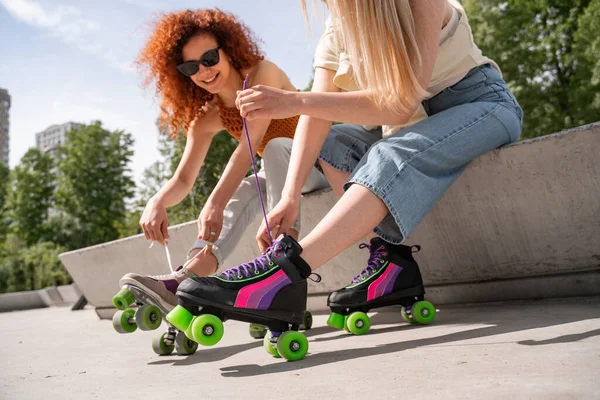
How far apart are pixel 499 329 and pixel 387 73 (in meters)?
1.03

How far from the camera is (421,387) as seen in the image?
1.39 meters

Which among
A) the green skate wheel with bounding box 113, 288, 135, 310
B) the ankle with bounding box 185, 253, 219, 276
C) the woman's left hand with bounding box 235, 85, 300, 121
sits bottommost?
the green skate wheel with bounding box 113, 288, 135, 310

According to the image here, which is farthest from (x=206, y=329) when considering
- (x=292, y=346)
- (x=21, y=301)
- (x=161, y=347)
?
(x=21, y=301)

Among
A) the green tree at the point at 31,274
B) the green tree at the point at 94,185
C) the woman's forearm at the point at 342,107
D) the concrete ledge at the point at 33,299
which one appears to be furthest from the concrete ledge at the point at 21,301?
the green tree at the point at 94,185

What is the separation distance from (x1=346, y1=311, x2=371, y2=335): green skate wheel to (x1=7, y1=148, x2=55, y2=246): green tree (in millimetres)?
37788

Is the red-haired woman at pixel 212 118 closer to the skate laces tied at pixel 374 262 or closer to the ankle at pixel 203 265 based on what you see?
the ankle at pixel 203 265

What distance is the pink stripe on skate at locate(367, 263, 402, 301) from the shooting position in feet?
8.17

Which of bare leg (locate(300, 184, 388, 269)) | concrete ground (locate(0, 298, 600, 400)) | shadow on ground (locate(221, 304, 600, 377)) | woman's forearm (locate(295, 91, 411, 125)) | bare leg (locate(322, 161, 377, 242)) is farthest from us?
bare leg (locate(322, 161, 377, 242))

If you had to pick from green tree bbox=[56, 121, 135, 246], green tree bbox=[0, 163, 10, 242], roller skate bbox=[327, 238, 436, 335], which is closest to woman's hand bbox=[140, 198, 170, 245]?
roller skate bbox=[327, 238, 436, 335]

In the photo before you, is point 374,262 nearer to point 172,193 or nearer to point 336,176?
point 336,176

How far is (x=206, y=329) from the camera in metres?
1.88

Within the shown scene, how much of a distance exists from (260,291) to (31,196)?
40.1 meters

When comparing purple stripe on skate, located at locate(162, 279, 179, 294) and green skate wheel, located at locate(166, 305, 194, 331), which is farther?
purple stripe on skate, located at locate(162, 279, 179, 294)

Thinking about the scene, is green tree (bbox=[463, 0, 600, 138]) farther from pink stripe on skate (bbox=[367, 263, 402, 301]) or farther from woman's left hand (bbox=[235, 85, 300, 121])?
woman's left hand (bbox=[235, 85, 300, 121])
